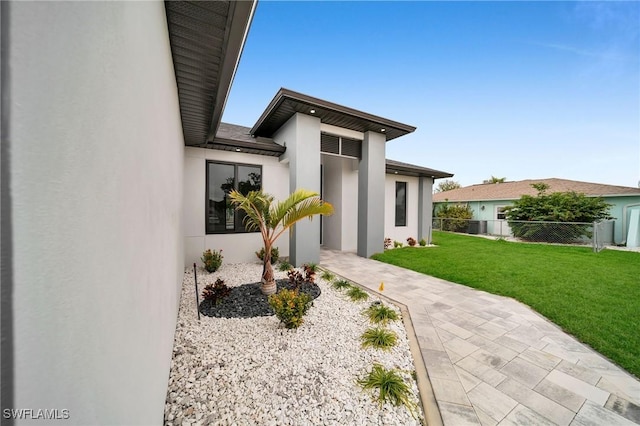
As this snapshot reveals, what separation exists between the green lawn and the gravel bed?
118 inches

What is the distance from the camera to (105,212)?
847 millimetres

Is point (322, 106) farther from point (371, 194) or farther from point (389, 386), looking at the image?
point (389, 386)

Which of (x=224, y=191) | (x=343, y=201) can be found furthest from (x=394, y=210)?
(x=224, y=191)

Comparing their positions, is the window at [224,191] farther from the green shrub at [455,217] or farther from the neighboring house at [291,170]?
the green shrub at [455,217]

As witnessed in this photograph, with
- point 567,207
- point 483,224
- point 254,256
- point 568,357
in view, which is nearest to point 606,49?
point 567,207

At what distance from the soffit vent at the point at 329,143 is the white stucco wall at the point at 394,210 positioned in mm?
4007

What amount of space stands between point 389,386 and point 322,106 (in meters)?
6.50

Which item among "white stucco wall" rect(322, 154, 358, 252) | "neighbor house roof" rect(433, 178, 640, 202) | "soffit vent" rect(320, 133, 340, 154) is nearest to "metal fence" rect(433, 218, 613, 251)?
"neighbor house roof" rect(433, 178, 640, 202)

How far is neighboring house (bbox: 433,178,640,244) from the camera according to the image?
1373 centimetres

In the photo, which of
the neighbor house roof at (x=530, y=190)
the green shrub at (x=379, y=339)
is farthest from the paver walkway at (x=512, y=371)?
the neighbor house roof at (x=530, y=190)

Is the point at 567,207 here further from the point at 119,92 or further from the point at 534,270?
the point at 119,92

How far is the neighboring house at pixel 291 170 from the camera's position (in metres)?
6.71

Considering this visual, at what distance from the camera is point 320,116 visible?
7.17m

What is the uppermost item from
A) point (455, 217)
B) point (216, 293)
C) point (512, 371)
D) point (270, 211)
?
point (270, 211)
